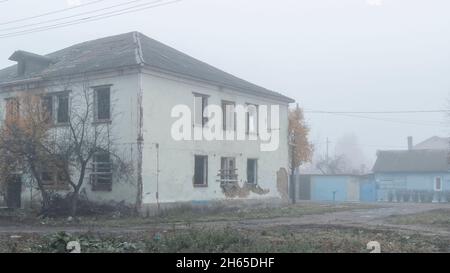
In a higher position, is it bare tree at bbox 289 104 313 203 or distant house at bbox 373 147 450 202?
bare tree at bbox 289 104 313 203

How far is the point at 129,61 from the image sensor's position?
891 inches

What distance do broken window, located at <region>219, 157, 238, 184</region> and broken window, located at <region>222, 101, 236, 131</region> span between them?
5.15 ft

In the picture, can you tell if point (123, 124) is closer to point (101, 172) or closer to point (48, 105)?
point (101, 172)

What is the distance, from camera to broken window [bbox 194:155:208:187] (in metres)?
25.4

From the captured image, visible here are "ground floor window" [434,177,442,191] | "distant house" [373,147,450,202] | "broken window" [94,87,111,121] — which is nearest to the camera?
"broken window" [94,87,111,121]

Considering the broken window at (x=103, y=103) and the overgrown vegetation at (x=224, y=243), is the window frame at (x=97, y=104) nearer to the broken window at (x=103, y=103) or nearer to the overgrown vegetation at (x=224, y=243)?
the broken window at (x=103, y=103)

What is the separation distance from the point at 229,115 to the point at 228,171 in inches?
112

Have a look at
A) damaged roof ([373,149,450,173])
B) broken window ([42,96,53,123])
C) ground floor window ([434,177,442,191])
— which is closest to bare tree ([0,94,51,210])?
broken window ([42,96,53,123])

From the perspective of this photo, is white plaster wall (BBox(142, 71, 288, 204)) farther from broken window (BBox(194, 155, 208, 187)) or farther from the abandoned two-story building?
broken window (BBox(194, 155, 208, 187))
